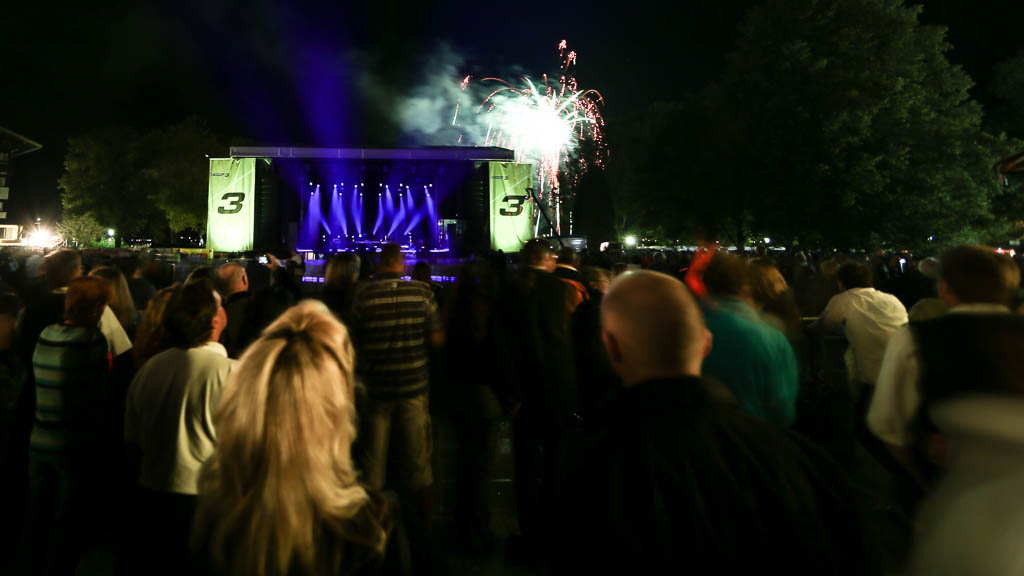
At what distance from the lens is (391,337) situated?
3.66 metres

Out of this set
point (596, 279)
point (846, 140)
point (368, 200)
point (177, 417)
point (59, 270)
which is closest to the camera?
point (177, 417)

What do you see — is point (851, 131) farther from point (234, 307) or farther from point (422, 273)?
point (234, 307)

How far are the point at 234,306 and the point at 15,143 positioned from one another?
A: 58.9 metres

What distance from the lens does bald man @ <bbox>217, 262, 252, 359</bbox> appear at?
12.5 ft

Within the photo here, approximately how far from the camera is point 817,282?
8164 millimetres

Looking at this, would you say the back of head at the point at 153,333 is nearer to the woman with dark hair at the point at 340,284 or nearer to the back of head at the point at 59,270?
the back of head at the point at 59,270

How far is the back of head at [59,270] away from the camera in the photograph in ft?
12.3

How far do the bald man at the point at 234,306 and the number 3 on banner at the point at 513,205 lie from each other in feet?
45.3

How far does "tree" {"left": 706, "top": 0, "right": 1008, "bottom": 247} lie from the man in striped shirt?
2078 cm

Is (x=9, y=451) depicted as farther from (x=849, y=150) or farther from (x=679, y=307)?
(x=849, y=150)

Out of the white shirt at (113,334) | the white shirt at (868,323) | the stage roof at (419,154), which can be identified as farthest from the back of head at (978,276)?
the stage roof at (419,154)

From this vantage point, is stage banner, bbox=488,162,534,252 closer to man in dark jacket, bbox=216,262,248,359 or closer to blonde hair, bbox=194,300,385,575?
man in dark jacket, bbox=216,262,248,359

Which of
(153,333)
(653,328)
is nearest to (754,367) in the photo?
(653,328)

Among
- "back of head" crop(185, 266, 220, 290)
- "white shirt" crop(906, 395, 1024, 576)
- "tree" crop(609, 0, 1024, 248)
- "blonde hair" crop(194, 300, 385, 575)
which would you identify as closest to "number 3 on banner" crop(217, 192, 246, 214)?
"back of head" crop(185, 266, 220, 290)
